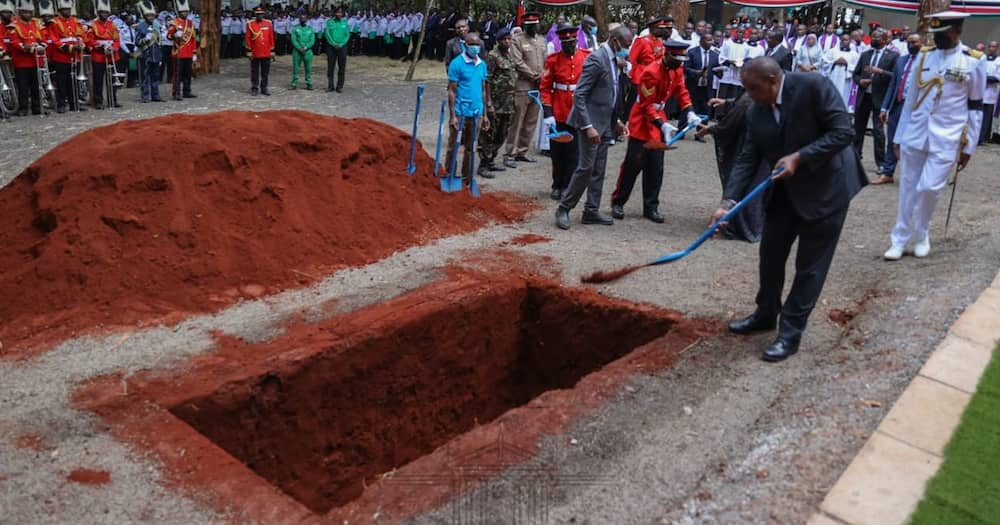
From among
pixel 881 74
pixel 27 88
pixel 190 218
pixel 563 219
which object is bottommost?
pixel 563 219

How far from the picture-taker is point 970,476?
3.72m

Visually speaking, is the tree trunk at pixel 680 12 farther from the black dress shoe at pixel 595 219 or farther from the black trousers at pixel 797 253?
the black trousers at pixel 797 253

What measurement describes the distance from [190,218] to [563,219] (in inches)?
144

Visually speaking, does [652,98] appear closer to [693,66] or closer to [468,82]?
[468,82]

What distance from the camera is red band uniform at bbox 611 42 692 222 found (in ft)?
27.3

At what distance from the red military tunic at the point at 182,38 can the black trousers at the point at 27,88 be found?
301 centimetres

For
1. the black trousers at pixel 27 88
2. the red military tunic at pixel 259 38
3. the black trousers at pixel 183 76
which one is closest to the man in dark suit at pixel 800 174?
the black trousers at pixel 27 88

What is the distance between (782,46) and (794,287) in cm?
1016

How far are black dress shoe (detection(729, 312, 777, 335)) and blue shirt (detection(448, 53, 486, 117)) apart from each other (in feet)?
15.5

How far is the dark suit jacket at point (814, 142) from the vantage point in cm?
478

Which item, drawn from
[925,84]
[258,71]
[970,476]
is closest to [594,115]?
[925,84]

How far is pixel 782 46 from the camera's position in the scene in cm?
1402

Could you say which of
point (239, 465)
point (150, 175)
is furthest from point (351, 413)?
point (150, 175)

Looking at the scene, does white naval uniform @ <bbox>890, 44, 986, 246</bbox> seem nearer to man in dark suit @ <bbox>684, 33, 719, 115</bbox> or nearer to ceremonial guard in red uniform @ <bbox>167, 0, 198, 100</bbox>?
man in dark suit @ <bbox>684, 33, 719, 115</bbox>
